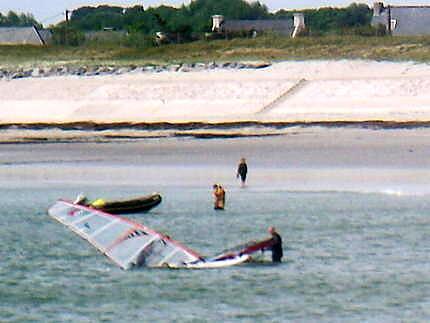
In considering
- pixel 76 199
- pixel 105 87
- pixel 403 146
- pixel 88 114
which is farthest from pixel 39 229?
pixel 105 87

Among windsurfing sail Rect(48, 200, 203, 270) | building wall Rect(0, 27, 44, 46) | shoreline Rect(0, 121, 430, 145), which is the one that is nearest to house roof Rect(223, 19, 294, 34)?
building wall Rect(0, 27, 44, 46)

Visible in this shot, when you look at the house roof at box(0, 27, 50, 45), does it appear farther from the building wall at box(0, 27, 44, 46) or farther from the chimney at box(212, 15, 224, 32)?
the chimney at box(212, 15, 224, 32)

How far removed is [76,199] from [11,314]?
476 inches

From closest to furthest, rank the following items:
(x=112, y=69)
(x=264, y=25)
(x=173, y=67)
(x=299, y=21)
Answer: (x=173, y=67)
(x=112, y=69)
(x=299, y=21)
(x=264, y=25)

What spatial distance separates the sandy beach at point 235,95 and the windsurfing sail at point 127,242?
18.5 m

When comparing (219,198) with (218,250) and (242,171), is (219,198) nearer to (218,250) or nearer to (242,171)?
(242,171)

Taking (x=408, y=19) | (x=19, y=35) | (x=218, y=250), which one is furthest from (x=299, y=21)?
(x=218, y=250)

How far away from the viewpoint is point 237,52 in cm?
7019

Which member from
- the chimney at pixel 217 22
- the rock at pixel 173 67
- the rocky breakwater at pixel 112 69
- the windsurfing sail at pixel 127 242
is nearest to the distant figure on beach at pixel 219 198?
the windsurfing sail at pixel 127 242

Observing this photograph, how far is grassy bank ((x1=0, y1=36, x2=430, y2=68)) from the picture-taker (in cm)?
6594

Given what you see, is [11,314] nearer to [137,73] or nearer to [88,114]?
[88,114]

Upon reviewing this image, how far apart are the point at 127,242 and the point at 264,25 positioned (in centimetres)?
7926

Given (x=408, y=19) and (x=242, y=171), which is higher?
(x=408, y=19)

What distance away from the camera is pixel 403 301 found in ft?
77.3
